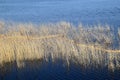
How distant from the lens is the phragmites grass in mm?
10500

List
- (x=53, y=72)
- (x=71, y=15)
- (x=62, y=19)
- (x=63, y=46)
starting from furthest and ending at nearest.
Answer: (x=71, y=15) → (x=62, y=19) → (x=63, y=46) → (x=53, y=72)

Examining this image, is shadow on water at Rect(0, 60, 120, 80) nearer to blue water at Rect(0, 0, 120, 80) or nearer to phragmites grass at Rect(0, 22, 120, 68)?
blue water at Rect(0, 0, 120, 80)

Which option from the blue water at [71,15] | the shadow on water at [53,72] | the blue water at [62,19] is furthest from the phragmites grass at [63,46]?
the blue water at [71,15]

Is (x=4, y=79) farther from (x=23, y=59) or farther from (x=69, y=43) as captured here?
(x=69, y=43)

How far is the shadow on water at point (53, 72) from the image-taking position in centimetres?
923

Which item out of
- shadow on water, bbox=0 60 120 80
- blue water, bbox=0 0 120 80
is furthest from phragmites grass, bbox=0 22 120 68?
blue water, bbox=0 0 120 80

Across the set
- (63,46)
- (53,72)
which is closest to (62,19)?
(63,46)

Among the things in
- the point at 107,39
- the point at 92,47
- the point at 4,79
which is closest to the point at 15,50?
the point at 4,79

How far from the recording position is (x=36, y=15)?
898 inches

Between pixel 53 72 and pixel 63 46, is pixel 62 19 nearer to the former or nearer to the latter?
pixel 63 46

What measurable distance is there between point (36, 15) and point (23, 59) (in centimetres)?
1223

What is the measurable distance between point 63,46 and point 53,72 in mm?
2179

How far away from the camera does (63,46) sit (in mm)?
11797

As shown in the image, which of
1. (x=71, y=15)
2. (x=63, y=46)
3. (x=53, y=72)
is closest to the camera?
(x=53, y=72)
